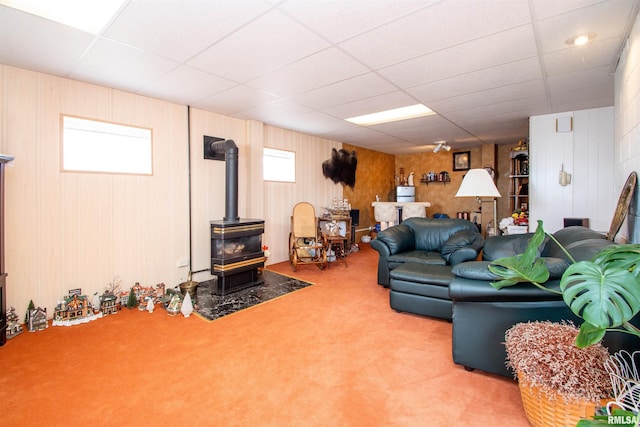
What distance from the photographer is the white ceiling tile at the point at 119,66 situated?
247 cm

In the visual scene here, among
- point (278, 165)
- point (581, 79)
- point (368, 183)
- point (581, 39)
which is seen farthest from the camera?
point (368, 183)

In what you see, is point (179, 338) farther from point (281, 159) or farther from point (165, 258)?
point (281, 159)

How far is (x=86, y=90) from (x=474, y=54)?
12.7 ft

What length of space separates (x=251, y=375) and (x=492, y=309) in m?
1.68

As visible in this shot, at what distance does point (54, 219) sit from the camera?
3004mm

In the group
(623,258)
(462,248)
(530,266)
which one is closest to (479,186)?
(462,248)

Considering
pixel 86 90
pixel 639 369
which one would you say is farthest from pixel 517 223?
pixel 86 90

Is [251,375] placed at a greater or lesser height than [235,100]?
lesser

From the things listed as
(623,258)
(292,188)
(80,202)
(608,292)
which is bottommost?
(608,292)

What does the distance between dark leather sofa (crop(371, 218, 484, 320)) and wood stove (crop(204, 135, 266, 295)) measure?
1717 millimetres

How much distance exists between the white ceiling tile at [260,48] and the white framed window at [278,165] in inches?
91.1

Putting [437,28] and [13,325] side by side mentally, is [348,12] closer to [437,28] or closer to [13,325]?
[437,28]

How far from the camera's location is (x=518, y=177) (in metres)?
5.55

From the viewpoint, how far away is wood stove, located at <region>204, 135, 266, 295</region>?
12.3 ft
